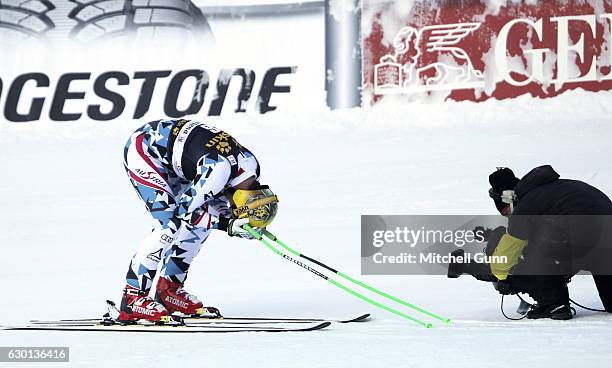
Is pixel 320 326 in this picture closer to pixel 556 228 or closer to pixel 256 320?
pixel 256 320

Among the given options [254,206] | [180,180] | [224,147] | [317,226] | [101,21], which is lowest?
[317,226]

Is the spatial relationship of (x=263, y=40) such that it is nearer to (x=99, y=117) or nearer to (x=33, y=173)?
(x=99, y=117)

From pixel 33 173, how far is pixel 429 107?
4930 mm

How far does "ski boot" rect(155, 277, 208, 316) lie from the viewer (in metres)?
5.70

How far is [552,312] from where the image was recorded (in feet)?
16.2

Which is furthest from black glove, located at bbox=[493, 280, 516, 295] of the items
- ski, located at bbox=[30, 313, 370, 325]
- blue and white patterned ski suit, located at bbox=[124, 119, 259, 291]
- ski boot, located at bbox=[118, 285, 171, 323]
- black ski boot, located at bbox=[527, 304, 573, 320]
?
ski boot, located at bbox=[118, 285, 171, 323]

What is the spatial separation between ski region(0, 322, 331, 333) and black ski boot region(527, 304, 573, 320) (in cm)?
102

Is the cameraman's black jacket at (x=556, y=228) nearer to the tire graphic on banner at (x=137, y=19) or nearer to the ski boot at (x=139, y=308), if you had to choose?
the ski boot at (x=139, y=308)

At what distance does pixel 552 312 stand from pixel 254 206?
162 centimetres

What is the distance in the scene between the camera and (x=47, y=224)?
33.1ft

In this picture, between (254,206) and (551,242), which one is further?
(254,206)

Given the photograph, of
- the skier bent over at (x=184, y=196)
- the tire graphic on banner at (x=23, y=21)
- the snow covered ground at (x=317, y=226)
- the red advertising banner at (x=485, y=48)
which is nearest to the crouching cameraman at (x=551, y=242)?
the snow covered ground at (x=317, y=226)
